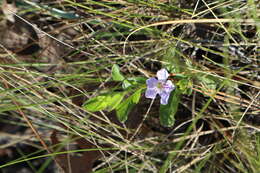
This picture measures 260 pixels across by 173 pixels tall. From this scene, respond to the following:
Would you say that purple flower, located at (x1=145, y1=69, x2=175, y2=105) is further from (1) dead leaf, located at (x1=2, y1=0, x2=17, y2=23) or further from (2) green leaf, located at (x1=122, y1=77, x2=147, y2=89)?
(1) dead leaf, located at (x1=2, y1=0, x2=17, y2=23)

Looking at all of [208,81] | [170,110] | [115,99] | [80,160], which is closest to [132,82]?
[115,99]

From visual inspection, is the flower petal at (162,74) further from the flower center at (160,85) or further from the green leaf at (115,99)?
the green leaf at (115,99)

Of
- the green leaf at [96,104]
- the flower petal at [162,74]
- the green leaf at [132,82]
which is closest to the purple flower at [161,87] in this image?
the flower petal at [162,74]

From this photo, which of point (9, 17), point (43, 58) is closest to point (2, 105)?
point (43, 58)

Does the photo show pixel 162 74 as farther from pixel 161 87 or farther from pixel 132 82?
pixel 132 82

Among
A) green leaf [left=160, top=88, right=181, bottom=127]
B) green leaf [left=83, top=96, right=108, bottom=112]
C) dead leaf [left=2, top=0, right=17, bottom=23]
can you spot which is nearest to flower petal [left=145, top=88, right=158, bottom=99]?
green leaf [left=160, top=88, right=181, bottom=127]
